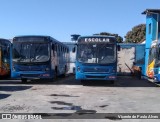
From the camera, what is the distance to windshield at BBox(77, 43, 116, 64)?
20219 mm

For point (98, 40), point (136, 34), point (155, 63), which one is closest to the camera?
point (98, 40)

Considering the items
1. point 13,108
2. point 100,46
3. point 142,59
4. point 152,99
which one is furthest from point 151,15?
point 13,108

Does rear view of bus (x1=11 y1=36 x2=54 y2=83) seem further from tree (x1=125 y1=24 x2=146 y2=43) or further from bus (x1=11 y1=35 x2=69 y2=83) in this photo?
tree (x1=125 y1=24 x2=146 y2=43)

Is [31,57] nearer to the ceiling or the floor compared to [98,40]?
nearer to the floor

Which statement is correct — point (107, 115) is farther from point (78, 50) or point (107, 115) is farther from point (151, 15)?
point (151, 15)

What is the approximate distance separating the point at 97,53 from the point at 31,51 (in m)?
4.04

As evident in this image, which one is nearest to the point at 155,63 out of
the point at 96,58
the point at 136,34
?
the point at 96,58

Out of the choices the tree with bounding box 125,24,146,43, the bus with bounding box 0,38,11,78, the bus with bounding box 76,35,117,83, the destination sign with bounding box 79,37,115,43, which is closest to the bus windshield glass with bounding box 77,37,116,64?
the bus with bounding box 76,35,117,83

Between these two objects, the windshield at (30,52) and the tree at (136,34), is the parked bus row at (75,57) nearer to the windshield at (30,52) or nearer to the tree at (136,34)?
the windshield at (30,52)

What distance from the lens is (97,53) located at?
20.3m

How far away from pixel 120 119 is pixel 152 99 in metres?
4.98

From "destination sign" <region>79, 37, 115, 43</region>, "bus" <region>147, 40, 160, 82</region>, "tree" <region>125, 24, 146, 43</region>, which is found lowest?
"bus" <region>147, 40, 160, 82</region>

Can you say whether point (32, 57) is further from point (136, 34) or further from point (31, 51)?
point (136, 34)

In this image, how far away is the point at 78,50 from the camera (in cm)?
2061
